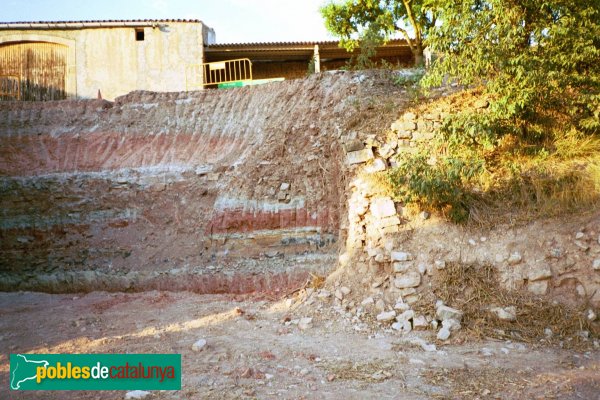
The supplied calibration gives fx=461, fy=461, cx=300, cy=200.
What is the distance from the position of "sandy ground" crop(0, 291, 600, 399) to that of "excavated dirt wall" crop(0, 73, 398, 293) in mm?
1744

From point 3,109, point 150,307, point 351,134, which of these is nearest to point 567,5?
point 351,134

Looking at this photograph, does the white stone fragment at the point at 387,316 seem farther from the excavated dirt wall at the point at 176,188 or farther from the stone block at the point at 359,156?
the stone block at the point at 359,156

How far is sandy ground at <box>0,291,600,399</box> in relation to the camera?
4.29 m

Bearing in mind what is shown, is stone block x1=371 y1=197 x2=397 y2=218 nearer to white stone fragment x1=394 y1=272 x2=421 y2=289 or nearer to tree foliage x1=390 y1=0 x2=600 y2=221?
tree foliage x1=390 y1=0 x2=600 y2=221

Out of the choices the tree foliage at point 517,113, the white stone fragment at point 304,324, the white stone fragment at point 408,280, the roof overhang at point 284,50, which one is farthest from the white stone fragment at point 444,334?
the roof overhang at point 284,50

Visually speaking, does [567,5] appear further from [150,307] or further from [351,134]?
[150,307]

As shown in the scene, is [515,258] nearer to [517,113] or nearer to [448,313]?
[448,313]

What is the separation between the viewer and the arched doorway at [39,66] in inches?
627

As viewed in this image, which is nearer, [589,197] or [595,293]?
[595,293]

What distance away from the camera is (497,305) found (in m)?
5.84

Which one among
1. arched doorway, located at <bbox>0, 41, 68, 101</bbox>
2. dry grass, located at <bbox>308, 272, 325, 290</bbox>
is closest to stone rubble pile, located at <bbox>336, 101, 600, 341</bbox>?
dry grass, located at <bbox>308, 272, 325, 290</bbox>

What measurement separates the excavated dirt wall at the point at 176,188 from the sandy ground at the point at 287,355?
1744 millimetres

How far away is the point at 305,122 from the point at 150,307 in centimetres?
502

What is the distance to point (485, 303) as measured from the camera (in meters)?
5.91
